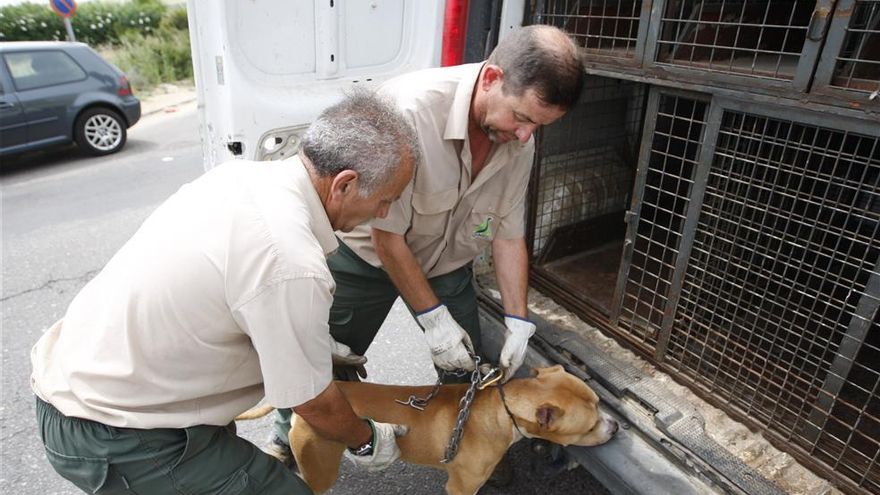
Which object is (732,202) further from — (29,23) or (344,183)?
(29,23)

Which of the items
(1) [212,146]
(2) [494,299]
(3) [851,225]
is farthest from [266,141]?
(3) [851,225]

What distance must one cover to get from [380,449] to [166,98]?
47.3 feet

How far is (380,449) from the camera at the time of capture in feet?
7.14

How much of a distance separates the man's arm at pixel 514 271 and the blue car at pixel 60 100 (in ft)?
27.1

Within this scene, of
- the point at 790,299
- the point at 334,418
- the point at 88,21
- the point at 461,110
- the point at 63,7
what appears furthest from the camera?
the point at 88,21

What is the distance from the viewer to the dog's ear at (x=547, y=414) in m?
2.30

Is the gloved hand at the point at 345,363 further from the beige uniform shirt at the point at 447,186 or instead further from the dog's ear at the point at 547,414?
the dog's ear at the point at 547,414

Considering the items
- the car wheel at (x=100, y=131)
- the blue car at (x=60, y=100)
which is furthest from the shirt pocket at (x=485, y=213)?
the car wheel at (x=100, y=131)

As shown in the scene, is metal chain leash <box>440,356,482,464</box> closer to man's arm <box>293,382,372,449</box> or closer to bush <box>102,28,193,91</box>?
man's arm <box>293,382,372,449</box>

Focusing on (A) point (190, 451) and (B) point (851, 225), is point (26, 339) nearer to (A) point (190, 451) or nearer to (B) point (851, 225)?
(A) point (190, 451)

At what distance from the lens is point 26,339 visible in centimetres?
398

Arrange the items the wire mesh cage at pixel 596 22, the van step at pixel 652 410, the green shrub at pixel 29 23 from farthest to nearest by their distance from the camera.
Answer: the green shrub at pixel 29 23, the wire mesh cage at pixel 596 22, the van step at pixel 652 410

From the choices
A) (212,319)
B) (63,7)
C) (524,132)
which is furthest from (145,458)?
(63,7)

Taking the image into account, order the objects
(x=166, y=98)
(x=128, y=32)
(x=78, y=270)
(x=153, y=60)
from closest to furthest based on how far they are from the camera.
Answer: (x=78, y=270) < (x=166, y=98) < (x=153, y=60) < (x=128, y=32)
